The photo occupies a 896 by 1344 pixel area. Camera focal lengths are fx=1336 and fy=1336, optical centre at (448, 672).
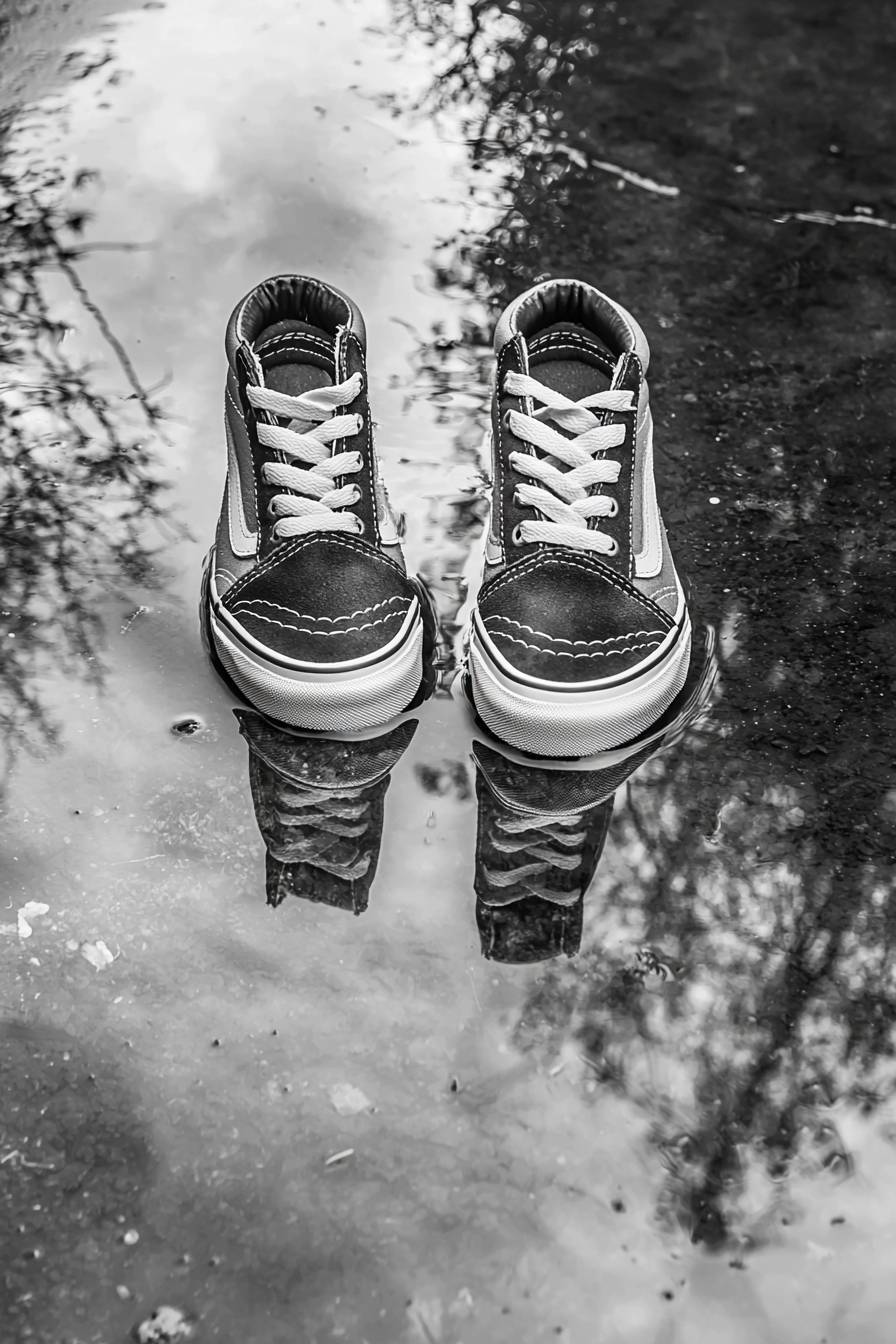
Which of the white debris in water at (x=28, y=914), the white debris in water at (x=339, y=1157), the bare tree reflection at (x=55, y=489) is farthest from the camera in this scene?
the bare tree reflection at (x=55, y=489)

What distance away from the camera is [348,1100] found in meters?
1.71

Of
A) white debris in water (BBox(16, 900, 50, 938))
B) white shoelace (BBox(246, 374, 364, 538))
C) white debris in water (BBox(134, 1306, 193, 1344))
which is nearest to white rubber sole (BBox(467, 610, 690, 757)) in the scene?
white shoelace (BBox(246, 374, 364, 538))

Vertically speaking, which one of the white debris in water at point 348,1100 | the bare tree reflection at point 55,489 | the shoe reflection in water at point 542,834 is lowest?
the shoe reflection in water at point 542,834

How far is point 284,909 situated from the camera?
1950 millimetres

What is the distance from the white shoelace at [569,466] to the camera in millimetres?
2215

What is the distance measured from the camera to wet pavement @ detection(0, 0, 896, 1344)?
61.7 inches

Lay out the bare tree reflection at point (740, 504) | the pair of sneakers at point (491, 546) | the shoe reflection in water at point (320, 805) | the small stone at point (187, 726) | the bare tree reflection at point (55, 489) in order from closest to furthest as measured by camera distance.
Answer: the bare tree reflection at point (740, 504)
the shoe reflection in water at point (320, 805)
the pair of sneakers at point (491, 546)
the small stone at point (187, 726)
the bare tree reflection at point (55, 489)

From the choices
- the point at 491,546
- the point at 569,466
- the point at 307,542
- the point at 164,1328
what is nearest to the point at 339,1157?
the point at 164,1328

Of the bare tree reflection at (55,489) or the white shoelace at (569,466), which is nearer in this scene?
the white shoelace at (569,466)

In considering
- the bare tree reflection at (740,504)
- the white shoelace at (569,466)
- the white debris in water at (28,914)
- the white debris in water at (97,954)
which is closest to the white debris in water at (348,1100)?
the bare tree reflection at (740,504)

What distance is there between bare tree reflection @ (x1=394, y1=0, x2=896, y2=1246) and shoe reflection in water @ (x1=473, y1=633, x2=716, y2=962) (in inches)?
1.6

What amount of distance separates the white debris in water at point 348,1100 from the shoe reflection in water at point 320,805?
0.30m

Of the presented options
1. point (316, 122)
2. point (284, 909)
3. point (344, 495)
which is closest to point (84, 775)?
point (284, 909)

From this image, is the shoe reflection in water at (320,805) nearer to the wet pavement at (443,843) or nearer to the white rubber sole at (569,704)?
the wet pavement at (443,843)
